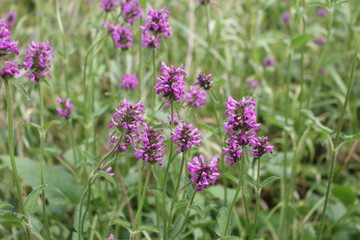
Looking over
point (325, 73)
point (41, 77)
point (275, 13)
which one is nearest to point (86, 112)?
point (41, 77)

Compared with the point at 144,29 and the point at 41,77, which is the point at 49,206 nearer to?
the point at 41,77

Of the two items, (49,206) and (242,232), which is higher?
(242,232)

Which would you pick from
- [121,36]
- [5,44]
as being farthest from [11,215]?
[121,36]

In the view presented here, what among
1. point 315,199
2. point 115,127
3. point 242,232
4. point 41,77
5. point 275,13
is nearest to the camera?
point 115,127

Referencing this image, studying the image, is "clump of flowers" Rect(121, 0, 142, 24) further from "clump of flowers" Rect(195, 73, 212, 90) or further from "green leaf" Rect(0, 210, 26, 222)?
"green leaf" Rect(0, 210, 26, 222)

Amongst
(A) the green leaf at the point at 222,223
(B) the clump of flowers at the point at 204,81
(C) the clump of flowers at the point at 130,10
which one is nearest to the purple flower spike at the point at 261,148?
(A) the green leaf at the point at 222,223

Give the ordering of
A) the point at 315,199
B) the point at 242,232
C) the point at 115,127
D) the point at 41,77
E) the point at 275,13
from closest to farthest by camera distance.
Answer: the point at 115,127 < the point at 41,77 < the point at 242,232 < the point at 315,199 < the point at 275,13

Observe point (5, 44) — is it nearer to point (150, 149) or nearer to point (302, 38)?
point (150, 149)

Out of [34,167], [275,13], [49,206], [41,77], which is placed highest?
[275,13]

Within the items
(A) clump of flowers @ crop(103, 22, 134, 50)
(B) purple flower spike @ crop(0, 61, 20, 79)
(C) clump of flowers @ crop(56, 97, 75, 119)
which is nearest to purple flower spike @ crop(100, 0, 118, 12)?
(A) clump of flowers @ crop(103, 22, 134, 50)
